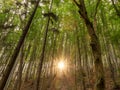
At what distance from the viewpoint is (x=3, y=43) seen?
14578 mm

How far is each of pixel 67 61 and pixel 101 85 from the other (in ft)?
72.5

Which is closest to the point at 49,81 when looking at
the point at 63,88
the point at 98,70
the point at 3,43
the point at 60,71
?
the point at 63,88

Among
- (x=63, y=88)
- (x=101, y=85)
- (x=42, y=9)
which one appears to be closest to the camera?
(x=101, y=85)

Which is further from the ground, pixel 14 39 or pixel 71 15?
pixel 71 15

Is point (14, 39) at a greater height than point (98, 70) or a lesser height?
greater

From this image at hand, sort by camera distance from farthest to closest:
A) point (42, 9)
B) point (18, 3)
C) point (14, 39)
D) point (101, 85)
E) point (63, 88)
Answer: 1. point (63, 88)
2. point (14, 39)
3. point (42, 9)
4. point (18, 3)
5. point (101, 85)

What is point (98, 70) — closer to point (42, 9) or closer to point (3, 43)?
point (42, 9)

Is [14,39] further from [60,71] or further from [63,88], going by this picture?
[60,71]

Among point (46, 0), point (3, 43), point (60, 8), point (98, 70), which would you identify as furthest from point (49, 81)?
point (98, 70)

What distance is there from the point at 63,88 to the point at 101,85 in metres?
15.4

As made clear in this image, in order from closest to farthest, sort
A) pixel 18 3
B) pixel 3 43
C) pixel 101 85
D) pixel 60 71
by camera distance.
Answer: pixel 101 85 → pixel 18 3 → pixel 3 43 → pixel 60 71

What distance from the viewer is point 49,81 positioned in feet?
63.1

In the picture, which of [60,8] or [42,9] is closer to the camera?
[42,9]

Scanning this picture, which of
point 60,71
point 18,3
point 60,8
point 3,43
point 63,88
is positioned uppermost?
point 60,8
